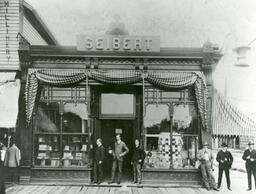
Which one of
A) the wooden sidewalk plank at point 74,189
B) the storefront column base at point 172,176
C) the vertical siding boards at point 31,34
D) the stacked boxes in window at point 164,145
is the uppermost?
the vertical siding boards at point 31,34

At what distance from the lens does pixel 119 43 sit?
47.5 feet

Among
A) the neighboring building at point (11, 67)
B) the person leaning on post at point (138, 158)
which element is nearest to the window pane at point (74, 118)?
the neighboring building at point (11, 67)

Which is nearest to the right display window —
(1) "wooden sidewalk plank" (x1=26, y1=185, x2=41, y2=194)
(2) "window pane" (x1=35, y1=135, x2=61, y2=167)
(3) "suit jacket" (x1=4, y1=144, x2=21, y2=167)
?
(2) "window pane" (x1=35, y1=135, x2=61, y2=167)

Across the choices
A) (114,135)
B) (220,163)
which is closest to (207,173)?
(220,163)

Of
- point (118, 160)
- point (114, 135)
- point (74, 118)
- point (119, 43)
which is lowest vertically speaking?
point (118, 160)

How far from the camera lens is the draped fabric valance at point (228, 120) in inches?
573

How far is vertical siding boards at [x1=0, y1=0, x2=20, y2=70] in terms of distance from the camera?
14.5 metres

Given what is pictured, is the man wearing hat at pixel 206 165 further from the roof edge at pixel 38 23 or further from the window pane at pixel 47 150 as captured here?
the roof edge at pixel 38 23

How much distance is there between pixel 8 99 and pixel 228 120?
8.60 m

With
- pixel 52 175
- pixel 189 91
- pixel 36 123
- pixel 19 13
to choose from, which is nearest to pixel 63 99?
pixel 36 123

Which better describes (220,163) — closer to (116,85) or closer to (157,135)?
(157,135)

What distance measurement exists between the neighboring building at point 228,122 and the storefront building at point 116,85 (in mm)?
456

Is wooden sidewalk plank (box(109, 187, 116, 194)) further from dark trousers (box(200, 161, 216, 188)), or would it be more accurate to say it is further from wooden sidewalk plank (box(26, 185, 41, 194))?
dark trousers (box(200, 161, 216, 188))

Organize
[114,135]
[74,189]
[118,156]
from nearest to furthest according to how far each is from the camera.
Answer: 1. [74,189]
2. [118,156]
3. [114,135]
